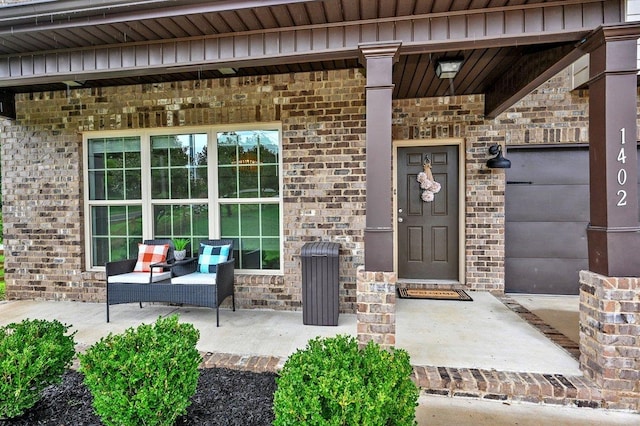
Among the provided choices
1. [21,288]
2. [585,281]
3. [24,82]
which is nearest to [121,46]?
[24,82]

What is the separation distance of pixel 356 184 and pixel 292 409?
268 cm

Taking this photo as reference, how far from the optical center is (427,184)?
15.1 feet

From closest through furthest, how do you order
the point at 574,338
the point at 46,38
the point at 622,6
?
the point at 622,6 < the point at 46,38 < the point at 574,338

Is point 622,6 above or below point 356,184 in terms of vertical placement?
above

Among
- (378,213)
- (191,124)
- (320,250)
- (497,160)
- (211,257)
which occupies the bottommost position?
(211,257)

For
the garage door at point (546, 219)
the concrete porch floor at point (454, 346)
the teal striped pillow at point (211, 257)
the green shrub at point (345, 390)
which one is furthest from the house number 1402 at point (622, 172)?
the teal striped pillow at point (211, 257)

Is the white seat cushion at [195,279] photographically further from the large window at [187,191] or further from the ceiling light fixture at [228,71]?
the ceiling light fixture at [228,71]

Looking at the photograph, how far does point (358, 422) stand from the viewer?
1.35 metres

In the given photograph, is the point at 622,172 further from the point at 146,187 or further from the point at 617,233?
the point at 146,187

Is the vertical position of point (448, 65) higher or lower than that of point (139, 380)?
higher

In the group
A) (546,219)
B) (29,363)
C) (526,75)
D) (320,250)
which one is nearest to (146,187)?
(320,250)

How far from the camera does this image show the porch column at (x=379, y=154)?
8.12ft

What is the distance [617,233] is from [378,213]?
1522 millimetres

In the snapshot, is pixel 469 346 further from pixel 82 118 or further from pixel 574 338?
pixel 82 118
